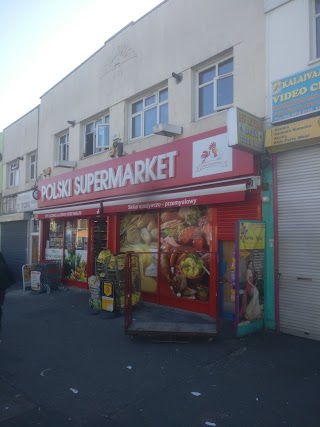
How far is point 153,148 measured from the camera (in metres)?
9.86

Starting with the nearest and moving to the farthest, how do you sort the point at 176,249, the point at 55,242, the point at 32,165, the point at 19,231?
the point at 176,249 → the point at 55,242 → the point at 32,165 → the point at 19,231

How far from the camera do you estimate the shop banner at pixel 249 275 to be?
679 centimetres

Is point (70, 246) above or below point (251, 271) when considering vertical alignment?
above

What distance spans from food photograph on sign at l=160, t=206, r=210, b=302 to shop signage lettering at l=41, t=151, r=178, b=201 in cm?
113

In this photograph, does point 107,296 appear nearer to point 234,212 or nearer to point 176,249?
point 176,249

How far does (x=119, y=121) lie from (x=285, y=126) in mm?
6158

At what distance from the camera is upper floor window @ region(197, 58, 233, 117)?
8672 mm

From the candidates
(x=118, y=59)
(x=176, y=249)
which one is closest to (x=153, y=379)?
(x=176, y=249)

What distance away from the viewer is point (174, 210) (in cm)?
968

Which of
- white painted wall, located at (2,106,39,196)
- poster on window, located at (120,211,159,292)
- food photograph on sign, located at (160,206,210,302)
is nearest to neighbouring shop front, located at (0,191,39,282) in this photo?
white painted wall, located at (2,106,39,196)

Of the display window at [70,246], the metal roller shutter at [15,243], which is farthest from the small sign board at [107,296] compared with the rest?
the metal roller shutter at [15,243]

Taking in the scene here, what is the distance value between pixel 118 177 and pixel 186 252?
348cm

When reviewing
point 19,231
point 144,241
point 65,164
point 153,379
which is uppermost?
point 65,164

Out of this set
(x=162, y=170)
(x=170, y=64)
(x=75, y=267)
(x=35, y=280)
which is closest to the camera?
(x=162, y=170)
